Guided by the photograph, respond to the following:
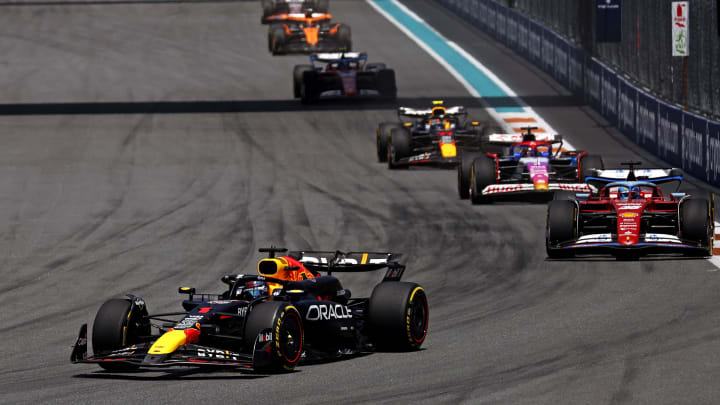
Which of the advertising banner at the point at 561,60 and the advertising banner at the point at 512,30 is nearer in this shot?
the advertising banner at the point at 561,60

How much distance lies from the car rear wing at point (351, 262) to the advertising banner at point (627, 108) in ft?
68.1

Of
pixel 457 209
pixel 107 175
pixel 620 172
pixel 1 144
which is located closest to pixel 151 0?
pixel 1 144

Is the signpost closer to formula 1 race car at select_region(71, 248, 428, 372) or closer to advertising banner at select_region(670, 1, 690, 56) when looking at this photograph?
advertising banner at select_region(670, 1, 690, 56)

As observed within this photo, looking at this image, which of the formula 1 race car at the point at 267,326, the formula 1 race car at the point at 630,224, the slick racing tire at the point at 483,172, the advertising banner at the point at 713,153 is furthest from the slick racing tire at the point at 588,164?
the formula 1 race car at the point at 267,326

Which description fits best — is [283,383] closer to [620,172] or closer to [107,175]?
[620,172]

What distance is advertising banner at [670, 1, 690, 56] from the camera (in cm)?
3119

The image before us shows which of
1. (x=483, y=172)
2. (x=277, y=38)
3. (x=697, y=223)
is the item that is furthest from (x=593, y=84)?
(x=697, y=223)

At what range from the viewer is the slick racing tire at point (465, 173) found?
27.4m

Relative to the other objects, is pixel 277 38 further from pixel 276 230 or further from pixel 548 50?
pixel 276 230

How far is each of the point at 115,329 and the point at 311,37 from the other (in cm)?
3611

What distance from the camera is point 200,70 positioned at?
4841 cm

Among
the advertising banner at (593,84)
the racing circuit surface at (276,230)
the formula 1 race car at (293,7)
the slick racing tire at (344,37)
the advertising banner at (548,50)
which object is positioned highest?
the formula 1 race car at (293,7)

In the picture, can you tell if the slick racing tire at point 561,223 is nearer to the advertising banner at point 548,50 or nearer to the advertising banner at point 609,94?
the advertising banner at point 609,94

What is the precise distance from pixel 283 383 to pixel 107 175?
1985 cm
